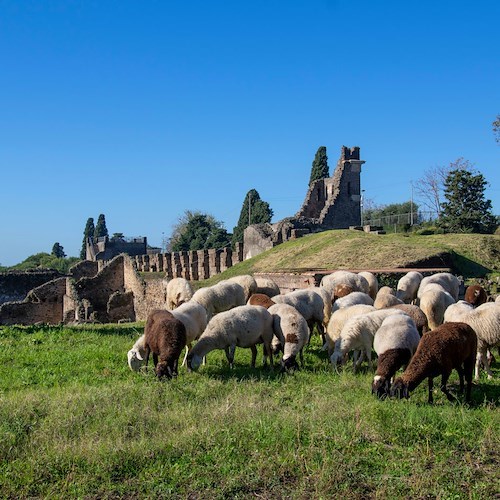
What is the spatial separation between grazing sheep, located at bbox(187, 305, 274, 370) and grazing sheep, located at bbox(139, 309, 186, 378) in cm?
32

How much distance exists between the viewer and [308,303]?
1145cm

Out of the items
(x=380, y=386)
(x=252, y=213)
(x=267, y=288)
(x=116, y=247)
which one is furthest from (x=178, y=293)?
(x=116, y=247)

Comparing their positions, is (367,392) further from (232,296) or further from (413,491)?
(232,296)

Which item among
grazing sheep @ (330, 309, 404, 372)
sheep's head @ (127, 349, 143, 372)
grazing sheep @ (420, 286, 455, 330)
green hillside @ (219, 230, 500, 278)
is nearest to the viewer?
grazing sheep @ (330, 309, 404, 372)

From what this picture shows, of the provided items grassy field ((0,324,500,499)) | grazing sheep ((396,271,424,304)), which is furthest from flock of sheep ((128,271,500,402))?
grazing sheep ((396,271,424,304))

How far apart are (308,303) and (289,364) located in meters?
2.50

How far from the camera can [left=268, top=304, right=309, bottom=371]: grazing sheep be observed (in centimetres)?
919

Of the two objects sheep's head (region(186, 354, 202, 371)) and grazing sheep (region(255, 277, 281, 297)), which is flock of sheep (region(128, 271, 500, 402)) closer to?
sheep's head (region(186, 354, 202, 371))

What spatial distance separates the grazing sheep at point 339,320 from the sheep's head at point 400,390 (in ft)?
8.34

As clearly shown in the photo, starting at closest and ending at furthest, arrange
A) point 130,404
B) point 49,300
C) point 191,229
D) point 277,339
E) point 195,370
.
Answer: point 130,404
point 195,370
point 277,339
point 49,300
point 191,229

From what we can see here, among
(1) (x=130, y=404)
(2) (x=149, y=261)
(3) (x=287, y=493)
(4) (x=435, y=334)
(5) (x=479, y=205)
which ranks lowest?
(3) (x=287, y=493)

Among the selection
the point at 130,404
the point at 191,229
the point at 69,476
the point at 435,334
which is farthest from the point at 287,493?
the point at 191,229

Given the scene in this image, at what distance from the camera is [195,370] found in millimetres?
9000

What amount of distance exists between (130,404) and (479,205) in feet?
117
